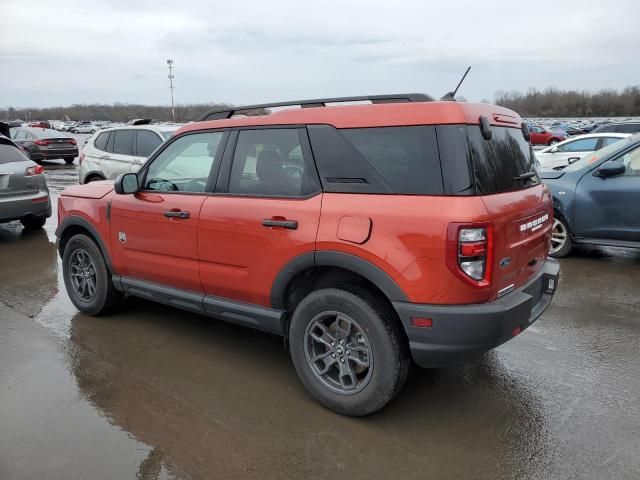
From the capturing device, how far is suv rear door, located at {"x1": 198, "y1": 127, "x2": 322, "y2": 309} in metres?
3.25

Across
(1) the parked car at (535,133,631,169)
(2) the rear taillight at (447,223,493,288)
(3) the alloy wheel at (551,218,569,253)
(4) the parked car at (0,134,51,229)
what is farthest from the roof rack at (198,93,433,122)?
(1) the parked car at (535,133,631,169)

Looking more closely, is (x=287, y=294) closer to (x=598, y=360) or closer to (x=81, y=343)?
(x=81, y=343)

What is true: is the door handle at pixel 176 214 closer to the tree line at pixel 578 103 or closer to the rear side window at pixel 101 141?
the rear side window at pixel 101 141

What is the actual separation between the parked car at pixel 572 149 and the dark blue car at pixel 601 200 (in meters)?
7.44

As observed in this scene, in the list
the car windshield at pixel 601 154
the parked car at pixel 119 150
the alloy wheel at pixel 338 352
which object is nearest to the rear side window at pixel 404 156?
the alloy wheel at pixel 338 352

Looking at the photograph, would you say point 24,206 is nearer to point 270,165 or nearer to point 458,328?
point 270,165

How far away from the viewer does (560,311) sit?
16.2 feet

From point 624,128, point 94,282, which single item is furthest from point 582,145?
point 94,282

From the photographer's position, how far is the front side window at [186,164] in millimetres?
3912

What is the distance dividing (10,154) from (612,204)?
876cm

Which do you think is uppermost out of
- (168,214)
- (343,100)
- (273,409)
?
(343,100)

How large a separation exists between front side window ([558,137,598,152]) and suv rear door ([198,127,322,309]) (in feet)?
41.6

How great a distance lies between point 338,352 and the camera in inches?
126

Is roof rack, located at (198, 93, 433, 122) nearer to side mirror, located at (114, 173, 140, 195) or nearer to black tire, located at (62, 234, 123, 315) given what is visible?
side mirror, located at (114, 173, 140, 195)
